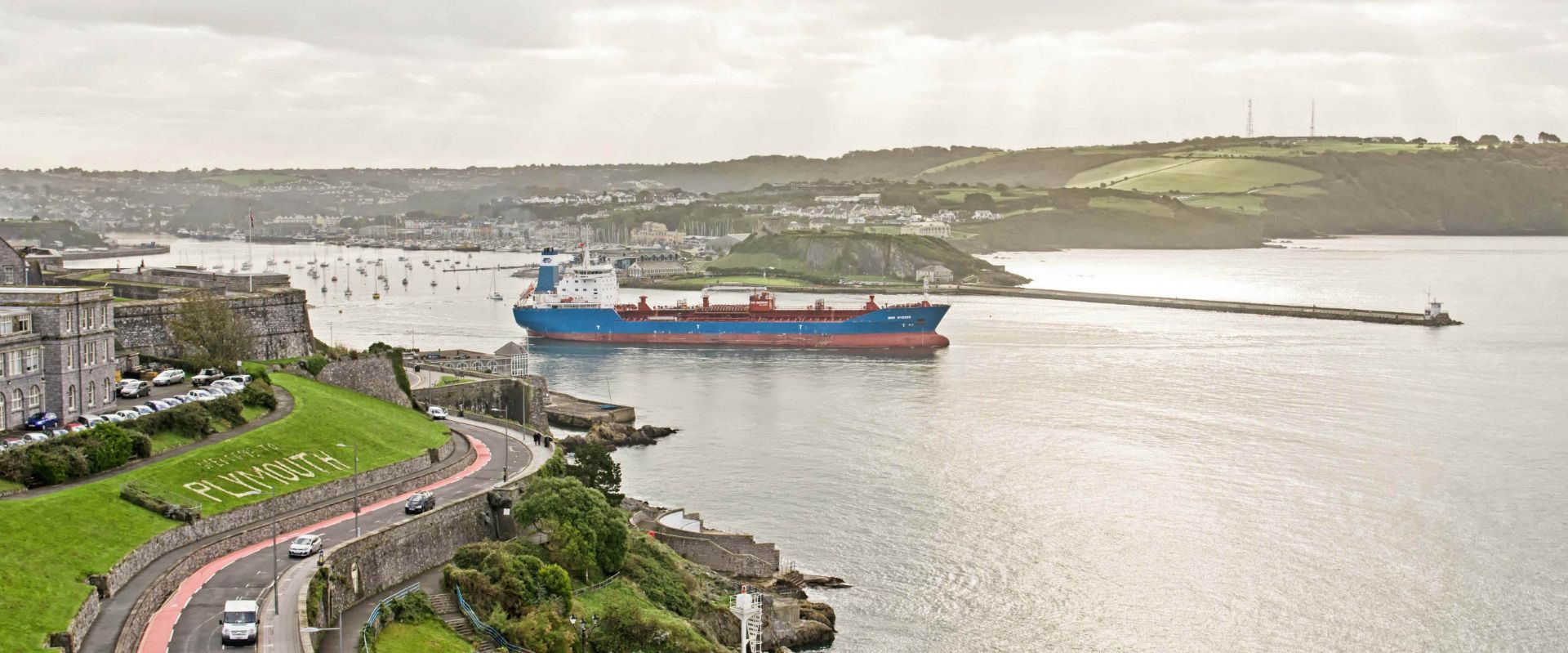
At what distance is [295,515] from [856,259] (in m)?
96.5

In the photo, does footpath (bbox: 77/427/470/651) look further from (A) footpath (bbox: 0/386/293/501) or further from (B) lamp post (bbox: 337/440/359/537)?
(A) footpath (bbox: 0/386/293/501)

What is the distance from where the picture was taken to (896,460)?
37.2 metres

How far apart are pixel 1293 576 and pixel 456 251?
154 m

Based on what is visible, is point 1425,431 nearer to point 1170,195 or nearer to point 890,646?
point 890,646

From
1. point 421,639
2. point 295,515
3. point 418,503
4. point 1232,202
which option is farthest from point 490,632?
point 1232,202

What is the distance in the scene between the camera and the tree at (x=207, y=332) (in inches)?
1238

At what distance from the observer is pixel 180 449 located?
23188mm

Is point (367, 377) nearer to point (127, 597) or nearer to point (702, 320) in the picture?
point (127, 597)

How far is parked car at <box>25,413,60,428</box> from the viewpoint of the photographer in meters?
23.4

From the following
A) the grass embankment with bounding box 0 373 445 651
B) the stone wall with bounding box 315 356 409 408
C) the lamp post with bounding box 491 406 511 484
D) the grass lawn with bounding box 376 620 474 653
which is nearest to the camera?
the grass embankment with bounding box 0 373 445 651

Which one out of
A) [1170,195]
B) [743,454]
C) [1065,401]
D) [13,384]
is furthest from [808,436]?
[1170,195]

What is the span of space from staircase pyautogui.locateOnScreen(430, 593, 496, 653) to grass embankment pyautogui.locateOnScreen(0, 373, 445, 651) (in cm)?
385

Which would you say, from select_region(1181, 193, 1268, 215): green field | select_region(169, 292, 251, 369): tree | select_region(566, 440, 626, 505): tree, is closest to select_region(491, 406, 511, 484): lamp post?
select_region(566, 440, 626, 505): tree

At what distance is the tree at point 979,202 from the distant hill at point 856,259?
4892 cm
